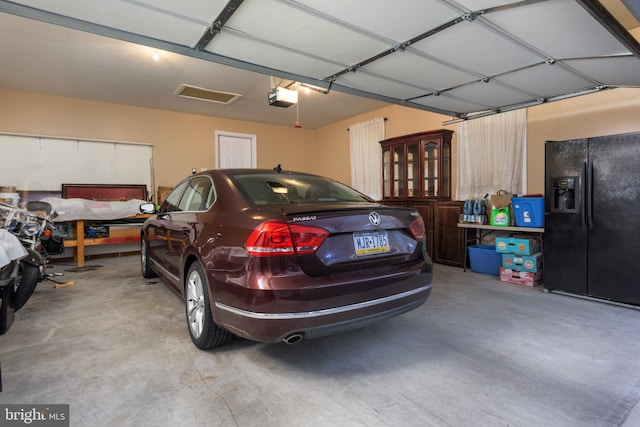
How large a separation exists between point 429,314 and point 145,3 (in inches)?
121

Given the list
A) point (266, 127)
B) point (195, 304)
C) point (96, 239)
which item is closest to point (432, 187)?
point (195, 304)

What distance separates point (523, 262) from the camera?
399cm

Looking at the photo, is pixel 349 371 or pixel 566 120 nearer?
pixel 349 371

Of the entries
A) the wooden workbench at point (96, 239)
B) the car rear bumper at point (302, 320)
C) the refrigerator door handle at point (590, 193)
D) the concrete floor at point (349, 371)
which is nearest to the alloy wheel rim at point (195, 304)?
the concrete floor at point (349, 371)

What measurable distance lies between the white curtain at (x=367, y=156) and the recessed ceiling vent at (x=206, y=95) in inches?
107

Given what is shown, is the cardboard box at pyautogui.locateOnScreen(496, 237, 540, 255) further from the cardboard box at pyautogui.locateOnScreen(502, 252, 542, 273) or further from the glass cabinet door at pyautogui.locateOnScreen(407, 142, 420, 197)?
the glass cabinet door at pyautogui.locateOnScreen(407, 142, 420, 197)

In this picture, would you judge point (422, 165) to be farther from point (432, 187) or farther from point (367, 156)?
point (367, 156)

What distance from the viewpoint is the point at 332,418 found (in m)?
1.49

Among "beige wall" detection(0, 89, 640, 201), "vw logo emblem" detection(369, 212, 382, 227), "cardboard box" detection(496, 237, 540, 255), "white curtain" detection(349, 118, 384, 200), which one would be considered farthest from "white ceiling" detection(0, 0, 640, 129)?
"white curtain" detection(349, 118, 384, 200)

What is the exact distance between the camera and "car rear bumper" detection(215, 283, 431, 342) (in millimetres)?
1574

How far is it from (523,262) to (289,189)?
10.9 feet

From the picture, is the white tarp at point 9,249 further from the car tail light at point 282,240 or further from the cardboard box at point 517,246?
the cardboard box at point 517,246

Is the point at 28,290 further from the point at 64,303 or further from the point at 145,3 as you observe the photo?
the point at 145,3

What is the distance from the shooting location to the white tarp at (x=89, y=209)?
17.1 feet
